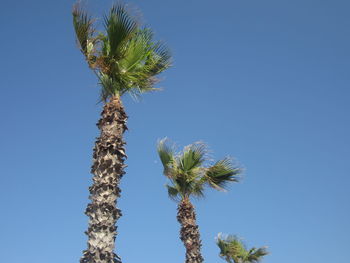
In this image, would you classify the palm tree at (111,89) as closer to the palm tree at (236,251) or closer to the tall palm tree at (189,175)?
the tall palm tree at (189,175)

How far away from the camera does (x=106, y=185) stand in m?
6.53

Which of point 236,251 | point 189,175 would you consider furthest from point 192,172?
point 236,251

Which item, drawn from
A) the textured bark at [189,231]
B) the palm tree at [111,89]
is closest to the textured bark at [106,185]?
the palm tree at [111,89]

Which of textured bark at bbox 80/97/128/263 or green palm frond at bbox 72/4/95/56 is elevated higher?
green palm frond at bbox 72/4/95/56

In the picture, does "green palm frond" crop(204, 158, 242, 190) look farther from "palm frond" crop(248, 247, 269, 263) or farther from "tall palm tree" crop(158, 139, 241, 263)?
"palm frond" crop(248, 247, 269, 263)

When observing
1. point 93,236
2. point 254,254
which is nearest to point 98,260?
point 93,236

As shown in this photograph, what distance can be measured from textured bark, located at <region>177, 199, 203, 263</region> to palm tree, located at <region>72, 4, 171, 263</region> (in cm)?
555

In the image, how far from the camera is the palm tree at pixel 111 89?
6164 millimetres

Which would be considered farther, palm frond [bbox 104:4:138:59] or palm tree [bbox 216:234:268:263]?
palm tree [bbox 216:234:268:263]

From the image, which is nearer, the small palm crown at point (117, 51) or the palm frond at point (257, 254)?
the small palm crown at point (117, 51)

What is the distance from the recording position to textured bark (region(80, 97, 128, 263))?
602cm

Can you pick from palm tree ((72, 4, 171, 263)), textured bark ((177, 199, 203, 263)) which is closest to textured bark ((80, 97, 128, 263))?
palm tree ((72, 4, 171, 263))

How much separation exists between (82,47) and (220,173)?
6.99 meters

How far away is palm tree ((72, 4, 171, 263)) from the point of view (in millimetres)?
6164
